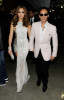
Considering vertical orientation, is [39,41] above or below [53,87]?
above

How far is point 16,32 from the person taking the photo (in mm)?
3943

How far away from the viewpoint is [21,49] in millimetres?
4082

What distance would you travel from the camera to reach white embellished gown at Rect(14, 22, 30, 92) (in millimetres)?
3934

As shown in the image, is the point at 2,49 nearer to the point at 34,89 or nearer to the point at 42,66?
the point at 42,66

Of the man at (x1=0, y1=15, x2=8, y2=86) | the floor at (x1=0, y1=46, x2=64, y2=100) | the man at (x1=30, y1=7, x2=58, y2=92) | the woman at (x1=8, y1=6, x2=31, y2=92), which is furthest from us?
the man at (x1=0, y1=15, x2=8, y2=86)

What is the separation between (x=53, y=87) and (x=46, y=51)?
4.04 feet

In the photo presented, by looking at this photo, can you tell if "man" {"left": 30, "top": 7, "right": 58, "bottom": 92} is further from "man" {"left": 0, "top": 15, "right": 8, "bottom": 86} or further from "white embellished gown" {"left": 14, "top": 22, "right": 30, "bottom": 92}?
"man" {"left": 0, "top": 15, "right": 8, "bottom": 86}

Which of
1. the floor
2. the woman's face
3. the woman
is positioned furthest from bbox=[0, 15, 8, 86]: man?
the woman's face

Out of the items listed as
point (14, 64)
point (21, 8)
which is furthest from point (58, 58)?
point (21, 8)

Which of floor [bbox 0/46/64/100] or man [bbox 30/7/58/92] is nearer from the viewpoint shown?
man [bbox 30/7/58/92]

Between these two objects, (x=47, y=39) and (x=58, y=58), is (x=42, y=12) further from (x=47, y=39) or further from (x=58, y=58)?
(x=58, y=58)

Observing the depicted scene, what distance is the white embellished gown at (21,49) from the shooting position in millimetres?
3934

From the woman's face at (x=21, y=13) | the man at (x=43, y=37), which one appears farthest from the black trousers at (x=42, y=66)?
the woman's face at (x=21, y=13)

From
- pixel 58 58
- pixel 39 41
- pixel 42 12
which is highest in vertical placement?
pixel 42 12
